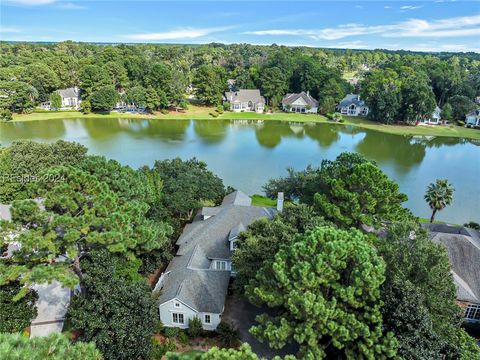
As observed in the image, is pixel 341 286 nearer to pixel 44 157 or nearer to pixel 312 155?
pixel 44 157

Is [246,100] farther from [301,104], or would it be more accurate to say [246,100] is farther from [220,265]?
[220,265]

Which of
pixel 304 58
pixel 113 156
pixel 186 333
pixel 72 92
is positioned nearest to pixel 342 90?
pixel 304 58

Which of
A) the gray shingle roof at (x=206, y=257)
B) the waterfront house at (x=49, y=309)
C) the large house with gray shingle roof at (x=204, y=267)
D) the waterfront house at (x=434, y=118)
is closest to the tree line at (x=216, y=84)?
the waterfront house at (x=434, y=118)

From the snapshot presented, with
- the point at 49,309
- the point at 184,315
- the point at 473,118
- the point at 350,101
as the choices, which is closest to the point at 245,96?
the point at 350,101

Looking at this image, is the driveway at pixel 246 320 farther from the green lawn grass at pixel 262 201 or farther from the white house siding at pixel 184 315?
the green lawn grass at pixel 262 201

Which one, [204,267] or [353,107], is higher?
[353,107]
